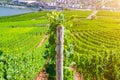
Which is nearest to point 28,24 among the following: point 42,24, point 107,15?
point 42,24

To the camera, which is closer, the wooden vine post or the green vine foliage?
the wooden vine post

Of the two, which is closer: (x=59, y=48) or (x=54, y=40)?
(x=59, y=48)

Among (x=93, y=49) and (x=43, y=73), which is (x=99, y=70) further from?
(x=93, y=49)

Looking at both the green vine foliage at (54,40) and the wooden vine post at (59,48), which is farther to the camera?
the green vine foliage at (54,40)

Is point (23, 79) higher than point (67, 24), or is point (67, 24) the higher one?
point (67, 24)

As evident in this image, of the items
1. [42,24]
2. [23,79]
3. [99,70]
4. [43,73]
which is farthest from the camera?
[42,24]

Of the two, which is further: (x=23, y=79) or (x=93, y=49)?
(x=93, y=49)

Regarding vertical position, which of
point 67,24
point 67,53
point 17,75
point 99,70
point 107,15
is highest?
point 67,24

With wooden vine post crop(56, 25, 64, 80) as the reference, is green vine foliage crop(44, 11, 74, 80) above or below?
below

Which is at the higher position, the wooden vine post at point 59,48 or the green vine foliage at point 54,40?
the wooden vine post at point 59,48

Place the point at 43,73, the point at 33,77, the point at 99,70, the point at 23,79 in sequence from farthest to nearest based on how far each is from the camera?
the point at 43,73 < the point at 99,70 < the point at 33,77 < the point at 23,79

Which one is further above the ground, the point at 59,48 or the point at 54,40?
the point at 59,48
